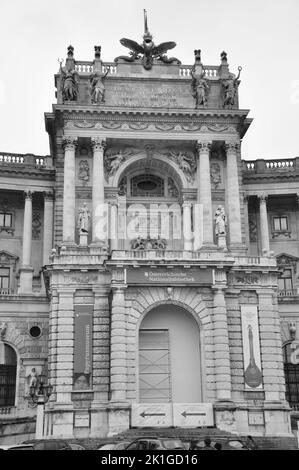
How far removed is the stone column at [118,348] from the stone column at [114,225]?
24.0 ft

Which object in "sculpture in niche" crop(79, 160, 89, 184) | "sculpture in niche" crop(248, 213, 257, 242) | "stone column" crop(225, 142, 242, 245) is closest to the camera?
"stone column" crop(225, 142, 242, 245)

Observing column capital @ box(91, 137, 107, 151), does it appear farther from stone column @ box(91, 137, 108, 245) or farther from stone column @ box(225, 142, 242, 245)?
stone column @ box(225, 142, 242, 245)

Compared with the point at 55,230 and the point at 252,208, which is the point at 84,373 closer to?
the point at 55,230

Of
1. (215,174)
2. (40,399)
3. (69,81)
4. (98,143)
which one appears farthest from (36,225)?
(40,399)

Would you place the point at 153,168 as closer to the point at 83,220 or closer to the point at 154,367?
the point at 83,220

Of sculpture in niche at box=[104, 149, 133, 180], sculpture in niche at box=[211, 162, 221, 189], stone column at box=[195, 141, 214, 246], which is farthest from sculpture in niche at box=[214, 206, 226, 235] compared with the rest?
sculpture in niche at box=[104, 149, 133, 180]

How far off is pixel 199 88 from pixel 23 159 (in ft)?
50.5

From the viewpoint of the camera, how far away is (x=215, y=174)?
4888 centimetres

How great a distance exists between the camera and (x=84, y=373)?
39.1 meters

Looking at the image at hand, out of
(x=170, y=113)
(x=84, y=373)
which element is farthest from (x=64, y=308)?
(x=170, y=113)

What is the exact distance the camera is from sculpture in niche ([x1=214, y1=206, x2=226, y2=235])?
1788 inches

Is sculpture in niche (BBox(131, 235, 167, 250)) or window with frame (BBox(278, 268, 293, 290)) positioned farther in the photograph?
window with frame (BBox(278, 268, 293, 290))

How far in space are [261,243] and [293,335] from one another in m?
7.94

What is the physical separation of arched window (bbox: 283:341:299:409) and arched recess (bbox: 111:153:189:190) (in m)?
14.6
